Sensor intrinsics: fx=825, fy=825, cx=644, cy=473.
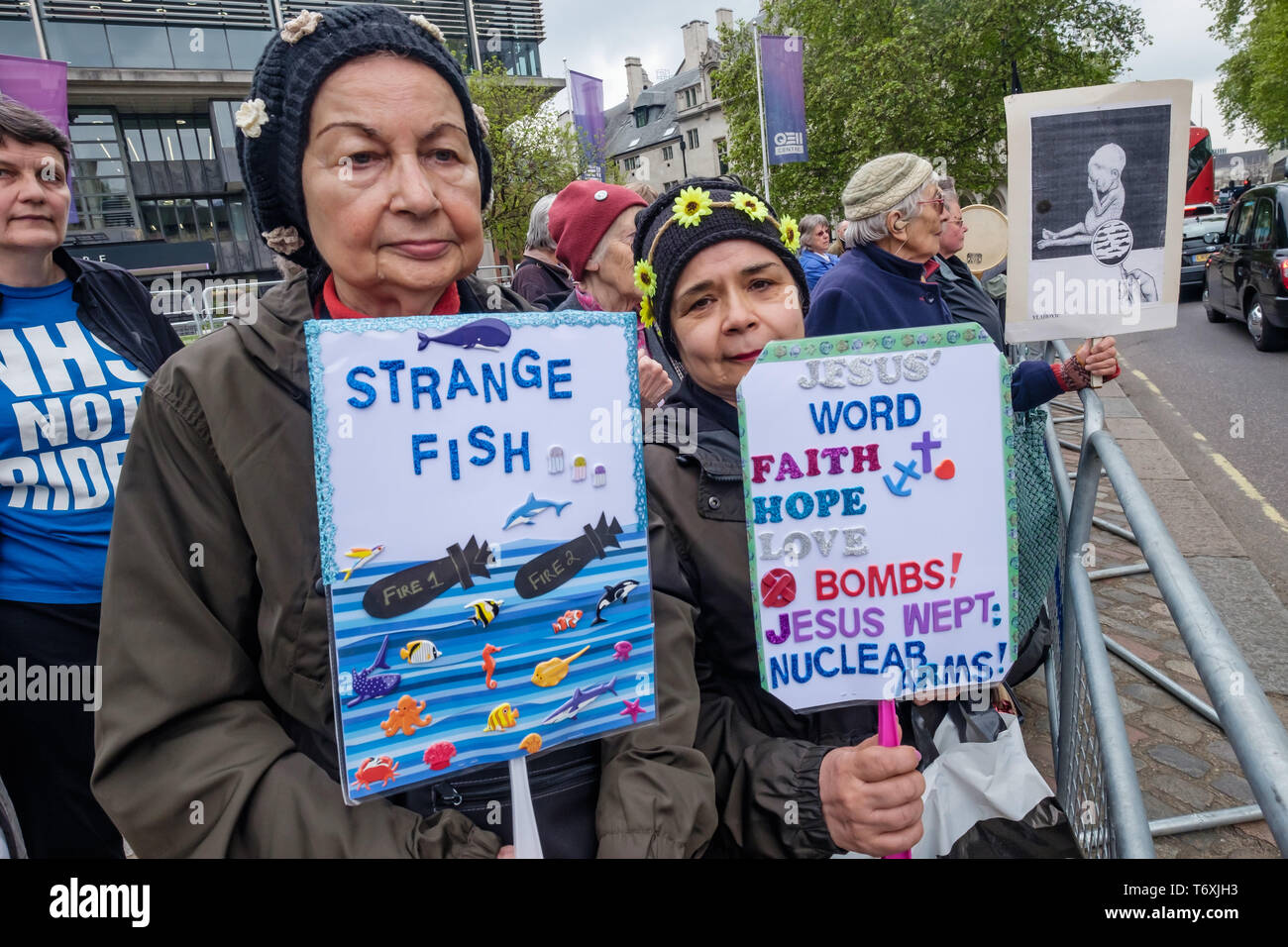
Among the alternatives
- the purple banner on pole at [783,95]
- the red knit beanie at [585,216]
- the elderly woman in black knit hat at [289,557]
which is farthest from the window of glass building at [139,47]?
the elderly woman in black knit hat at [289,557]

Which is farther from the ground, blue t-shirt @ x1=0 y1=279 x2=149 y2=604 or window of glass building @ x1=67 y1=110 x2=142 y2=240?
window of glass building @ x1=67 y1=110 x2=142 y2=240

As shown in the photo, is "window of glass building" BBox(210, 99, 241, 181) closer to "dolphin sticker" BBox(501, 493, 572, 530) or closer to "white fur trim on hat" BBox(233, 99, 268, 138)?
"white fur trim on hat" BBox(233, 99, 268, 138)

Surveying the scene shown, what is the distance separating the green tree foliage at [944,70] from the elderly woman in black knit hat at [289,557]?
2198 centimetres

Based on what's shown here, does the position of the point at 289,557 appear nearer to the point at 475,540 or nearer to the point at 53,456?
the point at 475,540

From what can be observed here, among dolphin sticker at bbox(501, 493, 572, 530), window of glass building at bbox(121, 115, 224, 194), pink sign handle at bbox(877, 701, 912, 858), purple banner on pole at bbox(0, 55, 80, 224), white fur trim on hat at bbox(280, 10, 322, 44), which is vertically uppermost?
window of glass building at bbox(121, 115, 224, 194)

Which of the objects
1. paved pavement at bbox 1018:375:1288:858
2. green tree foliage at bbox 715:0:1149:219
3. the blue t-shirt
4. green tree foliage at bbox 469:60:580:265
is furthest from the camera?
green tree foliage at bbox 469:60:580:265

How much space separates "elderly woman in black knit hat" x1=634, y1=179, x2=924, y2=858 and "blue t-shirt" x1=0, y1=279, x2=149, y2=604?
1507 mm

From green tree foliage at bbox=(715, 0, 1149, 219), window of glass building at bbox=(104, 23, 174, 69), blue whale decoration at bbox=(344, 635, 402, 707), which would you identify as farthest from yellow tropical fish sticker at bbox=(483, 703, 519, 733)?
window of glass building at bbox=(104, 23, 174, 69)

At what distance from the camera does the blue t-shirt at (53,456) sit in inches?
84.4

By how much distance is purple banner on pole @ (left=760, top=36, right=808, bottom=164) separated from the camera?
594 inches

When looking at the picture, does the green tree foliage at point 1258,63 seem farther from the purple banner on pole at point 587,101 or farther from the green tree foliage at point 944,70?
the purple banner on pole at point 587,101

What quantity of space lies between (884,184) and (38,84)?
3604mm

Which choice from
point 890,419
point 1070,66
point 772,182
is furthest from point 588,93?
point 890,419

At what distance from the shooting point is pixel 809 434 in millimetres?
1331
